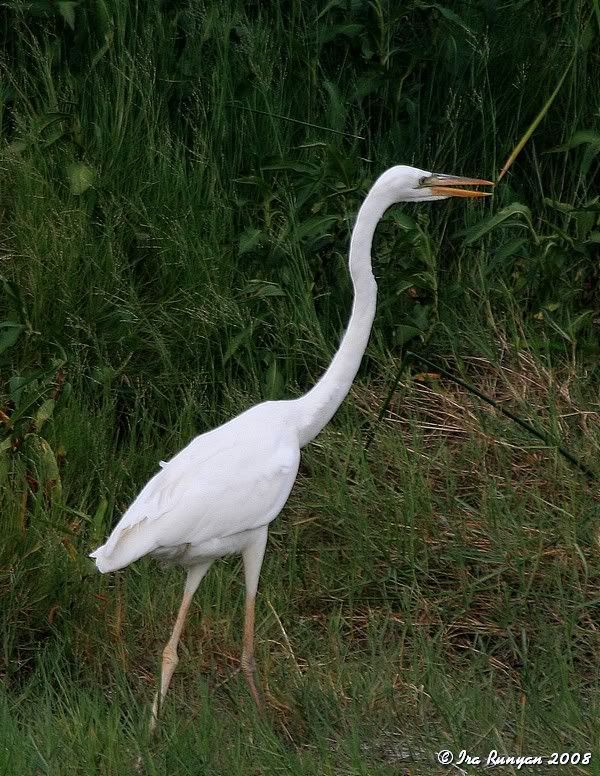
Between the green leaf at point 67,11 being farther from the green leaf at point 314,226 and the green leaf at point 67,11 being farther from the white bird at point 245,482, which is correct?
the white bird at point 245,482

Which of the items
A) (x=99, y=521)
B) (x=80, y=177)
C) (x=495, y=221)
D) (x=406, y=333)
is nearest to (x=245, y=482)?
(x=99, y=521)

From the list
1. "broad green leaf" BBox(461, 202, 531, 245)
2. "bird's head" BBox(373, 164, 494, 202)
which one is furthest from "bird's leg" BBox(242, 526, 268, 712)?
"broad green leaf" BBox(461, 202, 531, 245)

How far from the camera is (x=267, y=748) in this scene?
2719mm

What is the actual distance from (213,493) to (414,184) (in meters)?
1.00

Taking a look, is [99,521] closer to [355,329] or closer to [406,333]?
[355,329]

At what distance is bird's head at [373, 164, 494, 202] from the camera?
3391mm

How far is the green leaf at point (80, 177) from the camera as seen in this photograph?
4.38 metres

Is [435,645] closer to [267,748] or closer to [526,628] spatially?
[526,628]

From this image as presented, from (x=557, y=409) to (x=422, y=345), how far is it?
55 cm

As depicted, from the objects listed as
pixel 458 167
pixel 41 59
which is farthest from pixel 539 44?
pixel 41 59

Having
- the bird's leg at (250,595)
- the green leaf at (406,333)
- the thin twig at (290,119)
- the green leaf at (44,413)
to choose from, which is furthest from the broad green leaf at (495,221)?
the green leaf at (44,413)

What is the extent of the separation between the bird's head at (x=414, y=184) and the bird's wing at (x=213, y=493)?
0.70 m

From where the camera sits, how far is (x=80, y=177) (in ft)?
14.5

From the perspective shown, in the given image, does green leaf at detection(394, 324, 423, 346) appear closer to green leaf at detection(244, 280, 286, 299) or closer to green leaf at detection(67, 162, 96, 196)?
green leaf at detection(244, 280, 286, 299)
